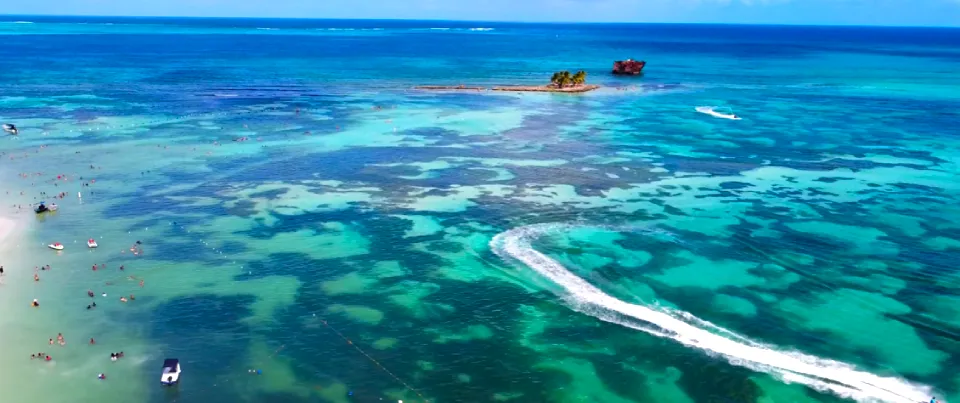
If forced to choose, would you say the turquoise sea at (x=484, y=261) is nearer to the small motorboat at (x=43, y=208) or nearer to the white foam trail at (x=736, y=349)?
the white foam trail at (x=736, y=349)

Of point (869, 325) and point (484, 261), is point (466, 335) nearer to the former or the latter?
point (484, 261)

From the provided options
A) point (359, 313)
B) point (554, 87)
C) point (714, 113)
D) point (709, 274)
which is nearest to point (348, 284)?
point (359, 313)

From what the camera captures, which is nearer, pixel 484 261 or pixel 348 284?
pixel 348 284

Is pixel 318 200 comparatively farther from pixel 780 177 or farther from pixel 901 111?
pixel 901 111

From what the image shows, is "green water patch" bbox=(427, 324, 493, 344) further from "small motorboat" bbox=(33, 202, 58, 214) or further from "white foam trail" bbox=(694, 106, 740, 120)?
"white foam trail" bbox=(694, 106, 740, 120)

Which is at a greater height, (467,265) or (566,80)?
(467,265)

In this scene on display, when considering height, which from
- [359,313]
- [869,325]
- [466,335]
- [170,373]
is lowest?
[359,313]

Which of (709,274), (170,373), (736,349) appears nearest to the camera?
(170,373)
